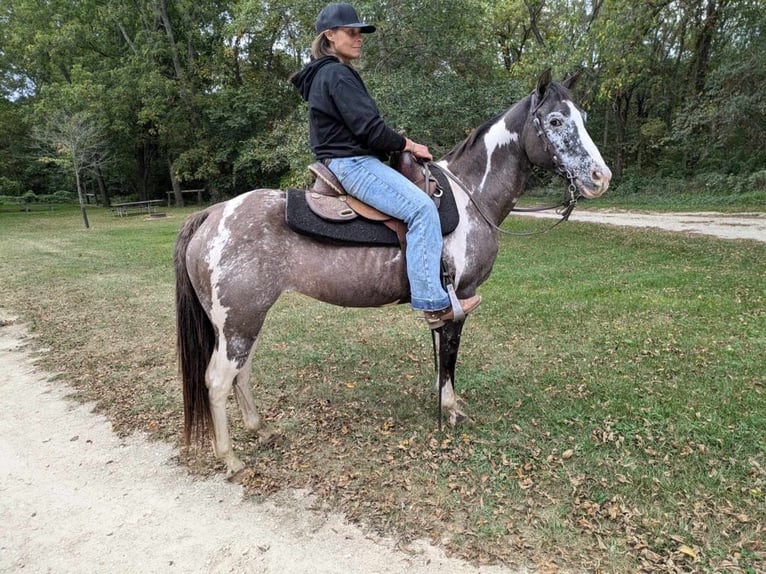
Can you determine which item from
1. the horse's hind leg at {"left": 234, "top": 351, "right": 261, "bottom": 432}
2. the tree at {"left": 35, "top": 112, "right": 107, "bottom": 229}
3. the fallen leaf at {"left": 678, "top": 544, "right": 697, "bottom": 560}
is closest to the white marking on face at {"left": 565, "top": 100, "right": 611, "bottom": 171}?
the fallen leaf at {"left": 678, "top": 544, "right": 697, "bottom": 560}

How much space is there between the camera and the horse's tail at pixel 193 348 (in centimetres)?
332

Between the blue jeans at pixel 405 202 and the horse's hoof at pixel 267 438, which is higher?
the blue jeans at pixel 405 202

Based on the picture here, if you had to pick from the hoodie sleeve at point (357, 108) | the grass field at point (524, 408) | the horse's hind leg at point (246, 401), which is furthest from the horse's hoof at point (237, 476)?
the hoodie sleeve at point (357, 108)

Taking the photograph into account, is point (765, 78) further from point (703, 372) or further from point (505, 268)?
point (703, 372)

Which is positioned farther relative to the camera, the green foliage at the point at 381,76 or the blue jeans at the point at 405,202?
the green foliage at the point at 381,76

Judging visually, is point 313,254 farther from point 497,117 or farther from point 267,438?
point 497,117

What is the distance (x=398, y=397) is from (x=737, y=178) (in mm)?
20048

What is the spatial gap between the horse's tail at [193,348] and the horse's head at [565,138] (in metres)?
2.43

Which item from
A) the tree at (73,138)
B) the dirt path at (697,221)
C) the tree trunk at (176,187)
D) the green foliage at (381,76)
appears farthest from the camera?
the tree trunk at (176,187)

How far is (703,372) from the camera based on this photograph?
175 inches

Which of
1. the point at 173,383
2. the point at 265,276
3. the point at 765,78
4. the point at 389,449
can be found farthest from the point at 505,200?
the point at 765,78

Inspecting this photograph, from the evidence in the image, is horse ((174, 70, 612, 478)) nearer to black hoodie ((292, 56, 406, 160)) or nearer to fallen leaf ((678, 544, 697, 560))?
black hoodie ((292, 56, 406, 160))

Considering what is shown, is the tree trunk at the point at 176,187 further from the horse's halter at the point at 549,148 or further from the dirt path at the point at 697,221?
the horse's halter at the point at 549,148

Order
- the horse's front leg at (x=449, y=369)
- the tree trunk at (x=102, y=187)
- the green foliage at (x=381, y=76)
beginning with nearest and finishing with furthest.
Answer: the horse's front leg at (x=449, y=369) → the green foliage at (x=381, y=76) → the tree trunk at (x=102, y=187)
